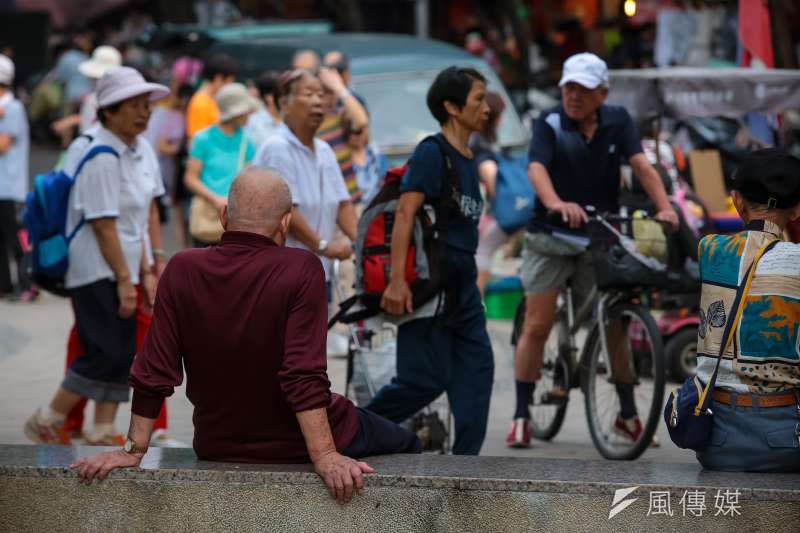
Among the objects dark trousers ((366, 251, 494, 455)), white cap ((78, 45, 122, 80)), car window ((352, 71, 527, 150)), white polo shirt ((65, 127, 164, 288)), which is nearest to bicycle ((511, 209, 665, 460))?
dark trousers ((366, 251, 494, 455))

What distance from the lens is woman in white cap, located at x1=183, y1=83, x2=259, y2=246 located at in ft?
31.7

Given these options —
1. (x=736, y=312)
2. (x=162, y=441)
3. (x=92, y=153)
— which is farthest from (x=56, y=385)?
(x=736, y=312)

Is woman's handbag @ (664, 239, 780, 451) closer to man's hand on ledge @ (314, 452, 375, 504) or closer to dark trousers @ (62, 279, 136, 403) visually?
man's hand on ledge @ (314, 452, 375, 504)

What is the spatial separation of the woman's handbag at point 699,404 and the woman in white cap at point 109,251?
9.78 feet

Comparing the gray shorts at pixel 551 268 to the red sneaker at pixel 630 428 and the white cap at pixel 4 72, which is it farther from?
the white cap at pixel 4 72

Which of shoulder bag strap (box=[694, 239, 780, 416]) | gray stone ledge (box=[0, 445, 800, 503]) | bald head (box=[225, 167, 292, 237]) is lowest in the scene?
gray stone ledge (box=[0, 445, 800, 503])

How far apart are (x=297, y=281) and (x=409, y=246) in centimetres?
166

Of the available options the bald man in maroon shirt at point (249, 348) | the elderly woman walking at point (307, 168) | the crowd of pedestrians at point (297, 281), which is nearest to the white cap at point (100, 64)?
the crowd of pedestrians at point (297, 281)

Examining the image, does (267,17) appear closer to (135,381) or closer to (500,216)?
(500,216)

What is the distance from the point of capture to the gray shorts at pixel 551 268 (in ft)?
24.6

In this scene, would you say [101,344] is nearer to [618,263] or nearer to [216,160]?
[618,263]

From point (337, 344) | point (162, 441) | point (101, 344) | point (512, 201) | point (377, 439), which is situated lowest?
point (337, 344)

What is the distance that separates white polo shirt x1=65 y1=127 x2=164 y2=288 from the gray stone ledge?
204cm

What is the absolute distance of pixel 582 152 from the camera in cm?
737
